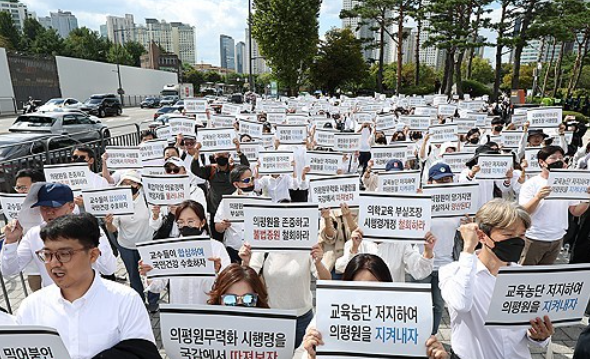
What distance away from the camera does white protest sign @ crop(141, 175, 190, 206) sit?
4.88m

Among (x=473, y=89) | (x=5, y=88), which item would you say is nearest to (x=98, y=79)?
(x=5, y=88)

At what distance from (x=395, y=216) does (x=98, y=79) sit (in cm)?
5123

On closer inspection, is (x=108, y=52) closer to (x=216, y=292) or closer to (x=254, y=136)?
(x=254, y=136)

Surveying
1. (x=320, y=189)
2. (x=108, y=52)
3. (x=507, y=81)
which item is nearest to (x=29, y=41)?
(x=108, y=52)

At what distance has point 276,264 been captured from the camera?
11.4 feet

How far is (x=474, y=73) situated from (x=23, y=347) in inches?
3670

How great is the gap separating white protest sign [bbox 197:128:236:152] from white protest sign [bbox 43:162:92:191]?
2.04 metres

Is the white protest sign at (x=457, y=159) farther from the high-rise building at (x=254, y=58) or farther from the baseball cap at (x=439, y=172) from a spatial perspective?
the high-rise building at (x=254, y=58)

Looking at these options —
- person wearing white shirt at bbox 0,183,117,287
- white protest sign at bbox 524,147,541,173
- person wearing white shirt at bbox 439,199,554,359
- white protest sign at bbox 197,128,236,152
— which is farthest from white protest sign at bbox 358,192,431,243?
white protest sign at bbox 197,128,236,152

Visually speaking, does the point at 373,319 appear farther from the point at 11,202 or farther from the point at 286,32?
the point at 286,32

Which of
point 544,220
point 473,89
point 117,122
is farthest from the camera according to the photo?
point 473,89

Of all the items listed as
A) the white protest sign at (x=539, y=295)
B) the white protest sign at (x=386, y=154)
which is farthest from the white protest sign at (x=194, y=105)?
the white protest sign at (x=539, y=295)

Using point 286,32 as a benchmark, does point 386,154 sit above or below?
below

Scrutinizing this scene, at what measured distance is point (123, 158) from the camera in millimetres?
6578
